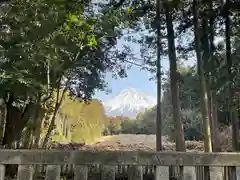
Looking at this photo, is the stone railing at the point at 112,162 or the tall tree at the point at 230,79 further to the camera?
the tall tree at the point at 230,79

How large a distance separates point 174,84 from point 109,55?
1.82 metres

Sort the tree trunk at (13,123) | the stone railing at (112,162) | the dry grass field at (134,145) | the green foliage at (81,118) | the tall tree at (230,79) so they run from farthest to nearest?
the green foliage at (81,118), the dry grass field at (134,145), the tree trunk at (13,123), the tall tree at (230,79), the stone railing at (112,162)

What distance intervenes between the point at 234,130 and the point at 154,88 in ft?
7.52

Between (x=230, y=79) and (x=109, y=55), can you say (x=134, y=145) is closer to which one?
(x=109, y=55)

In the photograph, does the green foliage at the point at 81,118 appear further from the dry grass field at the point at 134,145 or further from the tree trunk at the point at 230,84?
the tree trunk at the point at 230,84

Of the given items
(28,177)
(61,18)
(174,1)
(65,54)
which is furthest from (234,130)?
(28,177)

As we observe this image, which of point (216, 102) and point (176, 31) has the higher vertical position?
point (176, 31)

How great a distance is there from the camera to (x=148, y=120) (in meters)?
18.7

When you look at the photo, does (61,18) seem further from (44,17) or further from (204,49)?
(204,49)

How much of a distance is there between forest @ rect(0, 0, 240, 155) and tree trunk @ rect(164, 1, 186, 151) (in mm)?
22

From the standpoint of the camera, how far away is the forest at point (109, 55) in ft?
12.8

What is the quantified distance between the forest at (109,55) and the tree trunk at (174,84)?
0.07 ft

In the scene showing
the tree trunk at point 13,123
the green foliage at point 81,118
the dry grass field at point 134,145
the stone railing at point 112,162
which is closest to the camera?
the stone railing at point 112,162

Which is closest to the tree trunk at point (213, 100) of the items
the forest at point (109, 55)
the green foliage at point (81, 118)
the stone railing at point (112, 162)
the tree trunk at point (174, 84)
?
the forest at point (109, 55)
